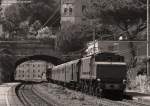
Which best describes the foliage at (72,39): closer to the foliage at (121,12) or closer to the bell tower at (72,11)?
the bell tower at (72,11)

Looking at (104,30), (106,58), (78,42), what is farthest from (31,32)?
(106,58)

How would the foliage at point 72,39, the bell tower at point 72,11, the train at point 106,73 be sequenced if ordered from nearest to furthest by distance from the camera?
the train at point 106,73 → the foliage at point 72,39 → the bell tower at point 72,11

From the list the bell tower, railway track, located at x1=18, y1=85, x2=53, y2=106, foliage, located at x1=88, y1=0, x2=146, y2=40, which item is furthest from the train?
the bell tower

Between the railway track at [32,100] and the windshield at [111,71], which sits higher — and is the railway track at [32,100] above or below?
below

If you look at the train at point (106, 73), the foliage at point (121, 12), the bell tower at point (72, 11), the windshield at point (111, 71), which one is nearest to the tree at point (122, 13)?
the foliage at point (121, 12)

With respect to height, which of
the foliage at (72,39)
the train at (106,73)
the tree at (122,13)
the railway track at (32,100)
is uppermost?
the tree at (122,13)

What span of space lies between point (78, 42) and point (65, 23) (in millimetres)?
14753

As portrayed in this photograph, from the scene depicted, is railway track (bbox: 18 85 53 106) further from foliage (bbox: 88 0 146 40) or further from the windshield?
foliage (bbox: 88 0 146 40)

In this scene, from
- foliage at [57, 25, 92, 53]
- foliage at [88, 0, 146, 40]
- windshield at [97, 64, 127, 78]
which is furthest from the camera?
foliage at [57, 25, 92, 53]

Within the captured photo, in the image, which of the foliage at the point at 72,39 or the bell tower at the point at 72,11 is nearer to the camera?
the foliage at the point at 72,39

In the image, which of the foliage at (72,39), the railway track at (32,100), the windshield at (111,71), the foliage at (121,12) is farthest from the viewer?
the foliage at (72,39)

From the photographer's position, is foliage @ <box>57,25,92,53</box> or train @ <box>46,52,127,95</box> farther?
foliage @ <box>57,25,92,53</box>

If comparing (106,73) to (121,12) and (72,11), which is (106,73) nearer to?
(121,12)

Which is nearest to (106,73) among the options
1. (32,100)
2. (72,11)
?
(32,100)
